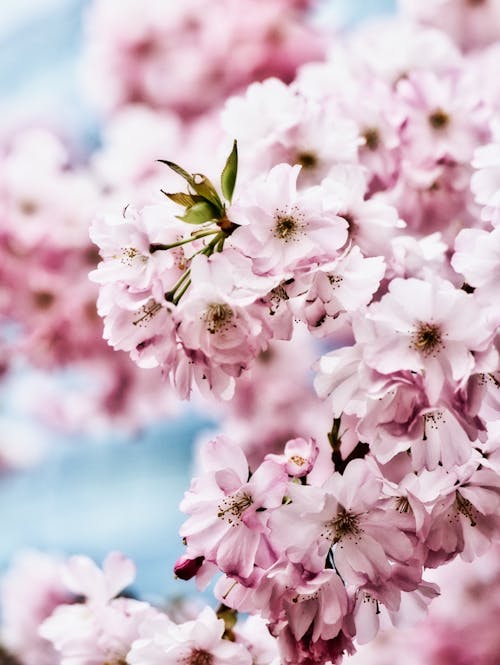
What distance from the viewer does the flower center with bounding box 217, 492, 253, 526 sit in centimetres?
49

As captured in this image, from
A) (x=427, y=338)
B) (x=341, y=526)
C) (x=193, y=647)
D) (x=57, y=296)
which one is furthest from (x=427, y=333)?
(x=57, y=296)

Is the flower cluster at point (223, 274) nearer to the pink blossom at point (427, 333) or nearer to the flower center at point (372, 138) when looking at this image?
the pink blossom at point (427, 333)

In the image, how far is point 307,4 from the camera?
134cm

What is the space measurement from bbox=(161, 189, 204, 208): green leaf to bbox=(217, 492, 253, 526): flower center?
5.8 inches

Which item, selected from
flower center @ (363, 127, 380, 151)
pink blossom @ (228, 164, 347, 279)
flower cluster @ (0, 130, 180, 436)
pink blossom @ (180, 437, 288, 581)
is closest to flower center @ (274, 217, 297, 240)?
pink blossom @ (228, 164, 347, 279)

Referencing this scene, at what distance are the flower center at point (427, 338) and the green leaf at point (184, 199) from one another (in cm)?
13

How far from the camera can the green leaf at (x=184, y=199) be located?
49 cm

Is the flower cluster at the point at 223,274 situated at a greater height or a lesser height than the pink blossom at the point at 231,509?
greater

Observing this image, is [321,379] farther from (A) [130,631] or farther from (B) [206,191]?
(A) [130,631]

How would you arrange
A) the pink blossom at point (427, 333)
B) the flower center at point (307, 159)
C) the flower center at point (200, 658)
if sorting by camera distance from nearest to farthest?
the pink blossom at point (427, 333) < the flower center at point (200, 658) < the flower center at point (307, 159)

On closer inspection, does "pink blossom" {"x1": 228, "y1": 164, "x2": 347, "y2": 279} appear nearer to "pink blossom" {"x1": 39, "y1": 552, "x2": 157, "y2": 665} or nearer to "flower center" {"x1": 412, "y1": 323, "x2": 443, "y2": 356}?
"flower center" {"x1": 412, "y1": 323, "x2": 443, "y2": 356}

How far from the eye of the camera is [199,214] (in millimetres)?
482

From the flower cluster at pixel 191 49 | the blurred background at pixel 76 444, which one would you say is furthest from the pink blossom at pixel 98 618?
the flower cluster at pixel 191 49

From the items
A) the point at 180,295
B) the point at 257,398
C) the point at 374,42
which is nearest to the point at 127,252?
the point at 180,295
